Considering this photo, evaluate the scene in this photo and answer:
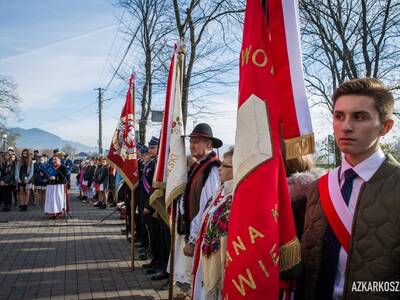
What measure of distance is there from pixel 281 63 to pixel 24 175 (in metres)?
15.6

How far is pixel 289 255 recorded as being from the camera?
7.53 feet

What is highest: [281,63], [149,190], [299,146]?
[281,63]

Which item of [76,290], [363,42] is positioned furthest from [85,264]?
[363,42]

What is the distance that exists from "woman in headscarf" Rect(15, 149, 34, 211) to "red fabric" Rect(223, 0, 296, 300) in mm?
15319

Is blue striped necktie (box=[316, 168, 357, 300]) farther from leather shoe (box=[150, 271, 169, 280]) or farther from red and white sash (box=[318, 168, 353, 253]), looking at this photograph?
leather shoe (box=[150, 271, 169, 280])

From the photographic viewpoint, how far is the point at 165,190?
579cm

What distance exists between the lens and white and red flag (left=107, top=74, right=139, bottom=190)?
7.71 metres

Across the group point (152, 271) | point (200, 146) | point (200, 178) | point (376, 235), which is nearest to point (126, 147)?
point (152, 271)

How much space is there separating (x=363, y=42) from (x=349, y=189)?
8442mm

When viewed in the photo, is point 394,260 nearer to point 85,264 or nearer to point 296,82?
point 296,82

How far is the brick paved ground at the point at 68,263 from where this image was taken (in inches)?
246

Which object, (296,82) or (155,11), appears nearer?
(296,82)

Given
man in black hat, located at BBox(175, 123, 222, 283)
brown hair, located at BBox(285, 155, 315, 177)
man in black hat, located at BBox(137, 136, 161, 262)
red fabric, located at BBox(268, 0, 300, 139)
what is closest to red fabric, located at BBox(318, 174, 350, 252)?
red fabric, located at BBox(268, 0, 300, 139)

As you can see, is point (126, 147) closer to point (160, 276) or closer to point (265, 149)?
point (160, 276)
